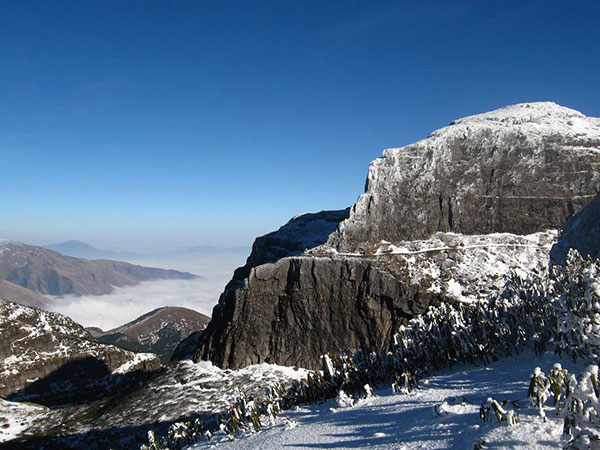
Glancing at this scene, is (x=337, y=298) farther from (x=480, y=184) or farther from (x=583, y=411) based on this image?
(x=583, y=411)

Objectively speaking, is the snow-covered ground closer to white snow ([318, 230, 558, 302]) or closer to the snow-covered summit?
white snow ([318, 230, 558, 302])

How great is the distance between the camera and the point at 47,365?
52.2 meters

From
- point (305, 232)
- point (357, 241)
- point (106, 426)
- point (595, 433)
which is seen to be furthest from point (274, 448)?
point (305, 232)

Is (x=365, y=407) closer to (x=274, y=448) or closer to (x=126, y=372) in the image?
(x=274, y=448)

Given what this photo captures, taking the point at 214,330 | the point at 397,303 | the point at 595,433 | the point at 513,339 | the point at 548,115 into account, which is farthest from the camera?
the point at 548,115

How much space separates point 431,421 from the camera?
35.2 ft

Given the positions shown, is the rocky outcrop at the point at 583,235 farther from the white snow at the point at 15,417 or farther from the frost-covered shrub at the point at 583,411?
the white snow at the point at 15,417

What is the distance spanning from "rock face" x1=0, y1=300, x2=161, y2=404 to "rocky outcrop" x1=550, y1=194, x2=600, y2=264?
51.4m

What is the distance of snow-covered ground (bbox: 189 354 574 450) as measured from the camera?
8.59 meters

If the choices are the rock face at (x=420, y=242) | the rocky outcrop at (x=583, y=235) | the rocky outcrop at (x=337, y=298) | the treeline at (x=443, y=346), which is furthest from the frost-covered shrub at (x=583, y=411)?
the rock face at (x=420, y=242)

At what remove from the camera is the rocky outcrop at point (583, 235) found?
58.4 feet

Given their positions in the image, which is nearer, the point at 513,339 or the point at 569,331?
the point at 569,331

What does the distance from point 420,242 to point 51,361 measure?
50.5 metres

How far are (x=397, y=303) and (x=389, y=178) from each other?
70.2 feet
